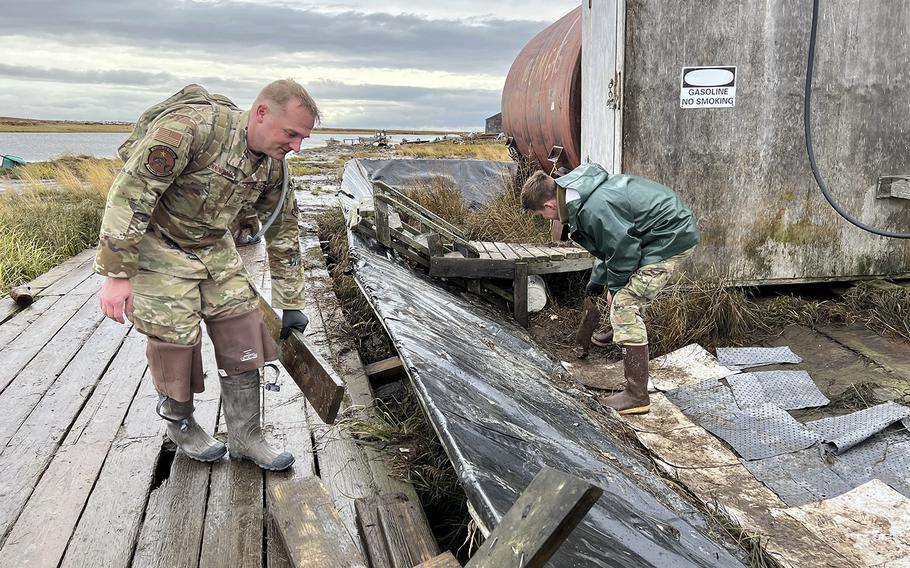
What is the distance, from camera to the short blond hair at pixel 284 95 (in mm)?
2539

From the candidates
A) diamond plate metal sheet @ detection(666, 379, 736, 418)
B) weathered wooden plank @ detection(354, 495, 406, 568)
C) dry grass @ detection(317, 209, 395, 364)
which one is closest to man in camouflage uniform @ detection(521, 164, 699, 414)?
diamond plate metal sheet @ detection(666, 379, 736, 418)

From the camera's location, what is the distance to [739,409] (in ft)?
15.6

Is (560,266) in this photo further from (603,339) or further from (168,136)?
(168,136)

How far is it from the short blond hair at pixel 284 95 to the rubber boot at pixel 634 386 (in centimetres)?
290

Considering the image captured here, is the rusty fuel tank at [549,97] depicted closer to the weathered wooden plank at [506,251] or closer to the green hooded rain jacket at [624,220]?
the weathered wooden plank at [506,251]

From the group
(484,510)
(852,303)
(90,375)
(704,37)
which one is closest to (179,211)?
(484,510)

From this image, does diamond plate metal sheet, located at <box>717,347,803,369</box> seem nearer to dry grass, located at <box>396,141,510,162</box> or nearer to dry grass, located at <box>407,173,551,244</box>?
dry grass, located at <box>407,173,551,244</box>

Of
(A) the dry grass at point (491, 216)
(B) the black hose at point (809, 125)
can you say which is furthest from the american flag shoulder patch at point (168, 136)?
(A) the dry grass at point (491, 216)

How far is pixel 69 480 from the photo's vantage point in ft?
9.45

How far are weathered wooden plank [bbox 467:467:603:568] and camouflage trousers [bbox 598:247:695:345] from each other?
3.25 m

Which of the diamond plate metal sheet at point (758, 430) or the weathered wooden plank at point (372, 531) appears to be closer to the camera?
the weathered wooden plank at point (372, 531)

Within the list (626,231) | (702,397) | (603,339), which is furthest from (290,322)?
(603,339)

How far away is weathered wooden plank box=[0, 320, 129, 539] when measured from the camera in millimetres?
2775

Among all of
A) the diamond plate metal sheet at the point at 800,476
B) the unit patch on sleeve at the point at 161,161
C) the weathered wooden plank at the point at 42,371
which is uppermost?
the unit patch on sleeve at the point at 161,161
